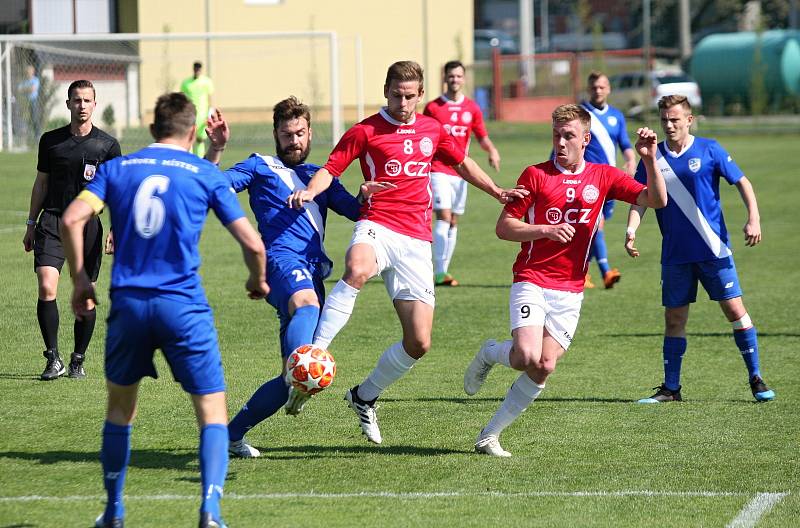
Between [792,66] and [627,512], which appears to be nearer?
[627,512]

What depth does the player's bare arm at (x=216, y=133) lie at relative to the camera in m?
7.11

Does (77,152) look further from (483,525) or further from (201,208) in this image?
(483,525)

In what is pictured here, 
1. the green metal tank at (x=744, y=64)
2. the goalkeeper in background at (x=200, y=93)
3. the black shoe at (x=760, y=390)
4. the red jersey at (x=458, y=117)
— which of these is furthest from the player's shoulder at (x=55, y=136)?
the green metal tank at (x=744, y=64)

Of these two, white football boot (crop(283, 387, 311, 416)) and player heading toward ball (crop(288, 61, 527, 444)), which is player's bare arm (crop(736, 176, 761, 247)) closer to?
player heading toward ball (crop(288, 61, 527, 444))

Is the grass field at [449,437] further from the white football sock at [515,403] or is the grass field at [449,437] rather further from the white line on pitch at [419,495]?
the white football sock at [515,403]

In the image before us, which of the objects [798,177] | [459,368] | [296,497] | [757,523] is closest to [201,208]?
[296,497]

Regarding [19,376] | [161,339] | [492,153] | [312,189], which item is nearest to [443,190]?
[492,153]

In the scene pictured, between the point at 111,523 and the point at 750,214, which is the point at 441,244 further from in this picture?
the point at 111,523

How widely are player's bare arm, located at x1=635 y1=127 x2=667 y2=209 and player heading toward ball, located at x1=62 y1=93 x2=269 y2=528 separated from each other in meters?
2.67

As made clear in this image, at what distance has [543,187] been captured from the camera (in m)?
7.35

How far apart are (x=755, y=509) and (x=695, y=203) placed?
3.16m

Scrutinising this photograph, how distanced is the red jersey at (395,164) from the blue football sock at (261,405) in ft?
4.24

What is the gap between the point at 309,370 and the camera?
6566 mm

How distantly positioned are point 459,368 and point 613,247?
28.0ft
